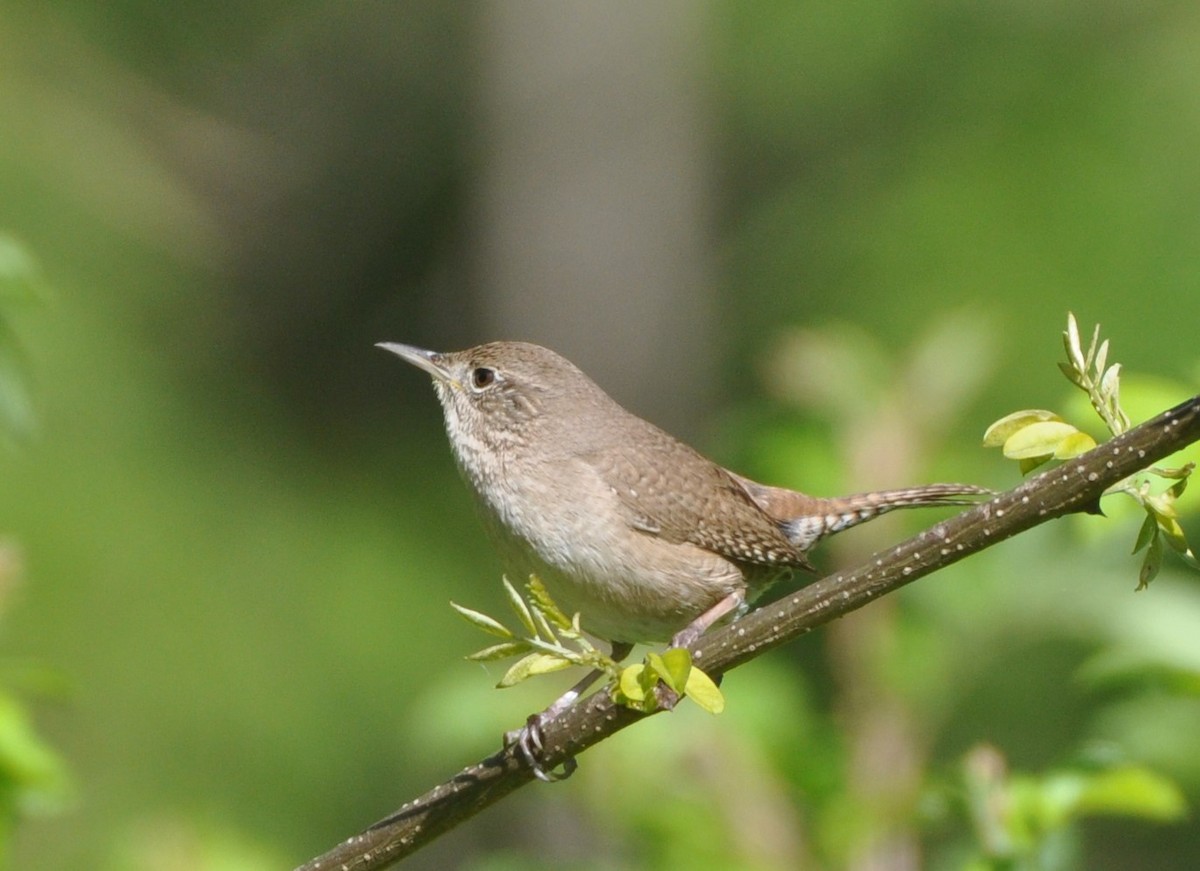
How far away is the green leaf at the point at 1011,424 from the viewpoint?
187 centimetres

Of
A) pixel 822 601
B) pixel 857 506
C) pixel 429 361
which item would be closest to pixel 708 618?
pixel 857 506

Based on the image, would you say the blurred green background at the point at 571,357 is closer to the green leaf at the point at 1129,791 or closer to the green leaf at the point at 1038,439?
the green leaf at the point at 1129,791

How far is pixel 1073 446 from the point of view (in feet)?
6.11

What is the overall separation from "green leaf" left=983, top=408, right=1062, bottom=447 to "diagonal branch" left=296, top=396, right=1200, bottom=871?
8 centimetres

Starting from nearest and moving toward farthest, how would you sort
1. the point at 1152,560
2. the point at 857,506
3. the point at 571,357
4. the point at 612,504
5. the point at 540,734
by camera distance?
1. the point at 1152,560
2. the point at 540,734
3. the point at 612,504
4. the point at 857,506
5. the point at 571,357

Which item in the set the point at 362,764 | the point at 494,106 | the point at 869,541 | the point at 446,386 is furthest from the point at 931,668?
the point at 494,106

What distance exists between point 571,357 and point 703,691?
7756mm

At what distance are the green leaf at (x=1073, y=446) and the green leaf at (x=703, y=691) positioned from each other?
19.4 inches

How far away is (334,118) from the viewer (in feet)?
41.9

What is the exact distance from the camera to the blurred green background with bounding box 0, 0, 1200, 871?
3168 mm

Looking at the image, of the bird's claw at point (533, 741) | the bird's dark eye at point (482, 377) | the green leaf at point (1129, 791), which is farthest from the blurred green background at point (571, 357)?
the bird's dark eye at point (482, 377)

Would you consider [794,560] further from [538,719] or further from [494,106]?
[494,106]

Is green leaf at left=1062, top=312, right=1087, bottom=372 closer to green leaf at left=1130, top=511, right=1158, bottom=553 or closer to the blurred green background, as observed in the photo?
green leaf at left=1130, top=511, right=1158, bottom=553

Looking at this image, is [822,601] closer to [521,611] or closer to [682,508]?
[521,611]
